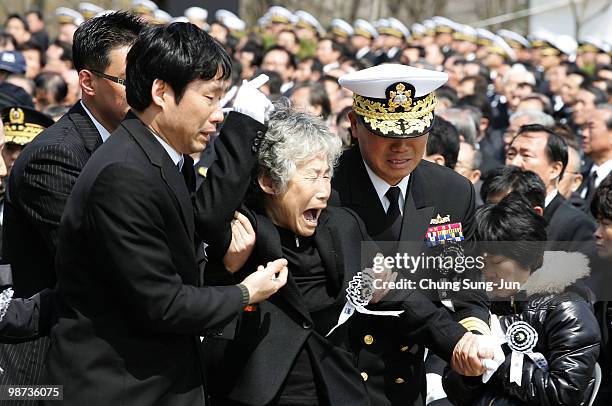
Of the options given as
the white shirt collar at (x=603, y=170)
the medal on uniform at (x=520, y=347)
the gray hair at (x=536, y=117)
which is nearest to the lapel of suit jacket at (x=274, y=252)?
the medal on uniform at (x=520, y=347)

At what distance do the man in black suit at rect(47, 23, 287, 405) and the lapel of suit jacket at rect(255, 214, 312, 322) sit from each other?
246 millimetres

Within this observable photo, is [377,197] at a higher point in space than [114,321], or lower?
higher

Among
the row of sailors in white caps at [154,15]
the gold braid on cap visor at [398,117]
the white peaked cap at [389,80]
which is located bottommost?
the gold braid on cap visor at [398,117]

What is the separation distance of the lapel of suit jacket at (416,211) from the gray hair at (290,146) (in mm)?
418

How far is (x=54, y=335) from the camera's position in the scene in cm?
263

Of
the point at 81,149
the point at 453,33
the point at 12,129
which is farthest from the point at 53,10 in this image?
the point at 81,149

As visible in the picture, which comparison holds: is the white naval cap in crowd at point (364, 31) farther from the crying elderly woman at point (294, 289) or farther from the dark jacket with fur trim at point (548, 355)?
the crying elderly woman at point (294, 289)

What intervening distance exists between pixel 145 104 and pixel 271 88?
21.1 feet

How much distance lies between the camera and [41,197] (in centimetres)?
292

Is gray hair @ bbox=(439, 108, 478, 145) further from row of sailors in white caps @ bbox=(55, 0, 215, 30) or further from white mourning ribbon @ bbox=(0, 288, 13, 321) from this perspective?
row of sailors in white caps @ bbox=(55, 0, 215, 30)

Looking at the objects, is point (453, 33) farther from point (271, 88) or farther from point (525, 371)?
point (525, 371)

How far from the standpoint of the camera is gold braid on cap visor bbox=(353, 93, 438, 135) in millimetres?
3248

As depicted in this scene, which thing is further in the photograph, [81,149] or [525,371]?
[525,371]

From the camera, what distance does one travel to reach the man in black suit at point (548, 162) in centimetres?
528
